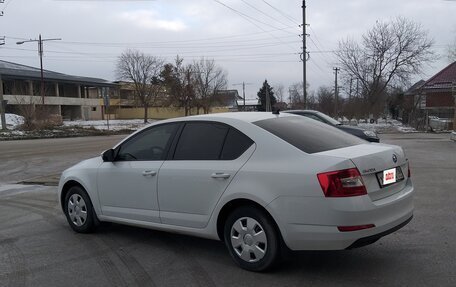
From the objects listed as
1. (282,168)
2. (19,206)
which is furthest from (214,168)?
(19,206)

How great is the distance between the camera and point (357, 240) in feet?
13.9

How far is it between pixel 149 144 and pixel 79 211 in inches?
63.0

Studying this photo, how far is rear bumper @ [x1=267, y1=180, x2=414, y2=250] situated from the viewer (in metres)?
4.19

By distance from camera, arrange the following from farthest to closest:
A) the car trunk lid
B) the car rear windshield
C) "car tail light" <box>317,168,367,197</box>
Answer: the car rear windshield, the car trunk lid, "car tail light" <box>317,168,367,197</box>

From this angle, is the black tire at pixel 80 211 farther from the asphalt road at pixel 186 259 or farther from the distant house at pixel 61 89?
the distant house at pixel 61 89

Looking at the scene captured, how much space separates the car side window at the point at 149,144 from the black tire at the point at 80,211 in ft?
3.00

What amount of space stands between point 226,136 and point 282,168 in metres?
0.88

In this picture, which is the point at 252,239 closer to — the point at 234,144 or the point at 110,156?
the point at 234,144

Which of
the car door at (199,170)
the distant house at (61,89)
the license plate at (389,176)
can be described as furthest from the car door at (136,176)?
the distant house at (61,89)

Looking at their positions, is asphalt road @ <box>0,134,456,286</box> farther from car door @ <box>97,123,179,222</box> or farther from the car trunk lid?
the car trunk lid

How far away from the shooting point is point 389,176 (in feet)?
15.3

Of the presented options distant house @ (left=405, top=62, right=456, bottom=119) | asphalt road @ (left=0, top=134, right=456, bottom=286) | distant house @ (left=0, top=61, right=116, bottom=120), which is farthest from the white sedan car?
distant house @ (left=0, top=61, right=116, bottom=120)

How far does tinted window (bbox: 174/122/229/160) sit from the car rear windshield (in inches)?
17.8

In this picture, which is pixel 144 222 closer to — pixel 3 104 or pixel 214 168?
pixel 214 168
